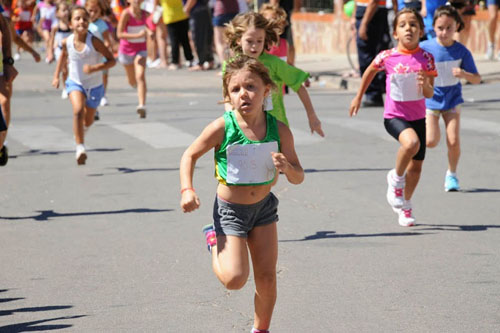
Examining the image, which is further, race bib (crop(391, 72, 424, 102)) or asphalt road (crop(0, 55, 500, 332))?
race bib (crop(391, 72, 424, 102))

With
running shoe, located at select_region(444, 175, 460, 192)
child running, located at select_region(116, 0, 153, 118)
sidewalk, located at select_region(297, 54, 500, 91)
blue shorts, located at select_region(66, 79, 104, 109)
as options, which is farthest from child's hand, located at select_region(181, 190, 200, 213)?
sidewalk, located at select_region(297, 54, 500, 91)

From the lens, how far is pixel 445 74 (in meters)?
9.11

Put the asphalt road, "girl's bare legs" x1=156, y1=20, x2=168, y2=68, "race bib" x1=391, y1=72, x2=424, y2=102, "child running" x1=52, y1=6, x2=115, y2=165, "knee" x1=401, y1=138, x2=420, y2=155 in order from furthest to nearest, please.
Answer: "girl's bare legs" x1=156, y1=20, x2=168, y2=68
"child running" x1=52, y1=6, x2=115, y2=165
"race bib" x1=391, y1=72, x2=424, y2=102
"knee" x1=401, y1=138, x2=420, y2=155
the asphalt road

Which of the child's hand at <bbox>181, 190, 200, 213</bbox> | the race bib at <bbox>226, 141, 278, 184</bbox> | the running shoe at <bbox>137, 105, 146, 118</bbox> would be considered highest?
the race bib at <bbox>226, 141, 278, 184</bbox>

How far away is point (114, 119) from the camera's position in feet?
49.2

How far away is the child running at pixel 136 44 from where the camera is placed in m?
14.7

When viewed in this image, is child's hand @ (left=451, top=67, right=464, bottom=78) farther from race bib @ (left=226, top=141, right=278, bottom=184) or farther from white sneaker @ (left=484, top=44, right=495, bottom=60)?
white sneaker @ (left=484, top=44, right=495, bottom=60)

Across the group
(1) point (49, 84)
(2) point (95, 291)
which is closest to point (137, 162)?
(2) point (95, 291)

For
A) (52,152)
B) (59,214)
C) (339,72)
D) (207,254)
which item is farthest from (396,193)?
(339,72)

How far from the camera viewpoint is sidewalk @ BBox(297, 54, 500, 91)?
18.0 meters

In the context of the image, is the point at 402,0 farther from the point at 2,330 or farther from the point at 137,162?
the point at 2,330

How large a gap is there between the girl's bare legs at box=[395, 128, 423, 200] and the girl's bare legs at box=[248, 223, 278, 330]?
299 centimetres

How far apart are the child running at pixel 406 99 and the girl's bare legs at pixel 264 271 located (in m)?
3.01

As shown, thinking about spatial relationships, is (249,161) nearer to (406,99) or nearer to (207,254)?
(207,254)
